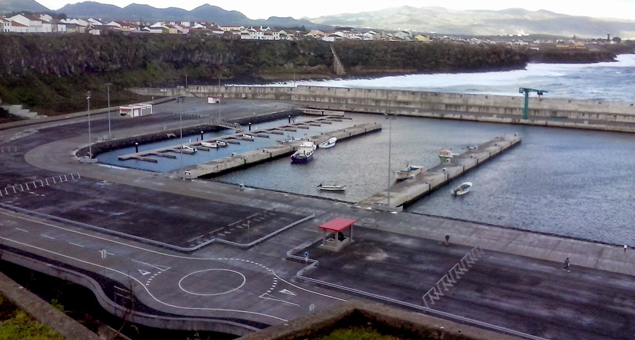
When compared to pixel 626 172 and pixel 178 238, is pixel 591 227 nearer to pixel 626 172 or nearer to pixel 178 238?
pixel 626 172

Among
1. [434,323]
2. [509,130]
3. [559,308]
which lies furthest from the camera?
[509,130]

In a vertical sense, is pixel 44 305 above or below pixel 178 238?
above

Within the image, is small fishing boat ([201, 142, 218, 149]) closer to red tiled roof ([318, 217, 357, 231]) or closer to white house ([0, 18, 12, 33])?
red tiled roof ([318, 217, 357, 231])

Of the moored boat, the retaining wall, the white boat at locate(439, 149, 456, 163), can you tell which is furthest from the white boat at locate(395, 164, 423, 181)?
the retaining wall

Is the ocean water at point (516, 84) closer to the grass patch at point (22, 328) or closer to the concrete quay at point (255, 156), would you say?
the concrete quay at point (255, 156)

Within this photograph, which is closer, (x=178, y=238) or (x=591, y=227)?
(x=178, y=238)

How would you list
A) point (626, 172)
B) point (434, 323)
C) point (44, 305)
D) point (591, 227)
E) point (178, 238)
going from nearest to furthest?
1. point (434, 323)
2. point (44, 305)
3. point (178, 238)
4. point (591, 227)
5. point (626, 172)

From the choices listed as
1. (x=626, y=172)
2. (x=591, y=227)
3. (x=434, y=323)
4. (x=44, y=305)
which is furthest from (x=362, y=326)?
(x=626, y=172)
